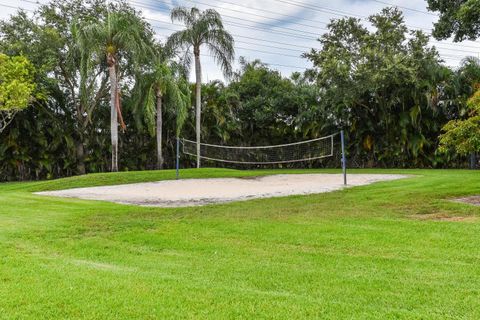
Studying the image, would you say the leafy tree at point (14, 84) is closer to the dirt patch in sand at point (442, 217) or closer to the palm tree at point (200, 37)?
the palm tree at point (200, 37)

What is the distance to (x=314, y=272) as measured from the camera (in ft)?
12.2

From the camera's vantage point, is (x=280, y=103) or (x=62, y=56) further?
(x=280, y=103)

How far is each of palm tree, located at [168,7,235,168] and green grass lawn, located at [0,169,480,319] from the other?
42.3ft

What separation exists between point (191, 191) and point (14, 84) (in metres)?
9.48

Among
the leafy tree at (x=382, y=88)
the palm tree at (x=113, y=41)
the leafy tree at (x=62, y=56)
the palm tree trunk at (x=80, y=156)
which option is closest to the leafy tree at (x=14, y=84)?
the leafy tree at (x=62, y=56)

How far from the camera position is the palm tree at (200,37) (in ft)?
63.2

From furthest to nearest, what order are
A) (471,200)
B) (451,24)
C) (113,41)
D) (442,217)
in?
1. (113,41)
2. (451,24)
3. (471,200)
4. (442,217)

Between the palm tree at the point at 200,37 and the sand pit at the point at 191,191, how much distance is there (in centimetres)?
570

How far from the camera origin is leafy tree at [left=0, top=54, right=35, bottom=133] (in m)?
16.3

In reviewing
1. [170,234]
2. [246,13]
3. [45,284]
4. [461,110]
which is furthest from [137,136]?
[45,284]

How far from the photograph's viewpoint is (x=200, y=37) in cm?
1939

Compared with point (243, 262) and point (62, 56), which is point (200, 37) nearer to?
point (62, 56)

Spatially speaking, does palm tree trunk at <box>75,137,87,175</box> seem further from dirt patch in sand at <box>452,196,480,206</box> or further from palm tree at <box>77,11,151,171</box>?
dirt patch in sand at <box>452,196,480,206</box>

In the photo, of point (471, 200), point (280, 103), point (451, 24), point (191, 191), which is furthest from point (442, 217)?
point (280, 103)
